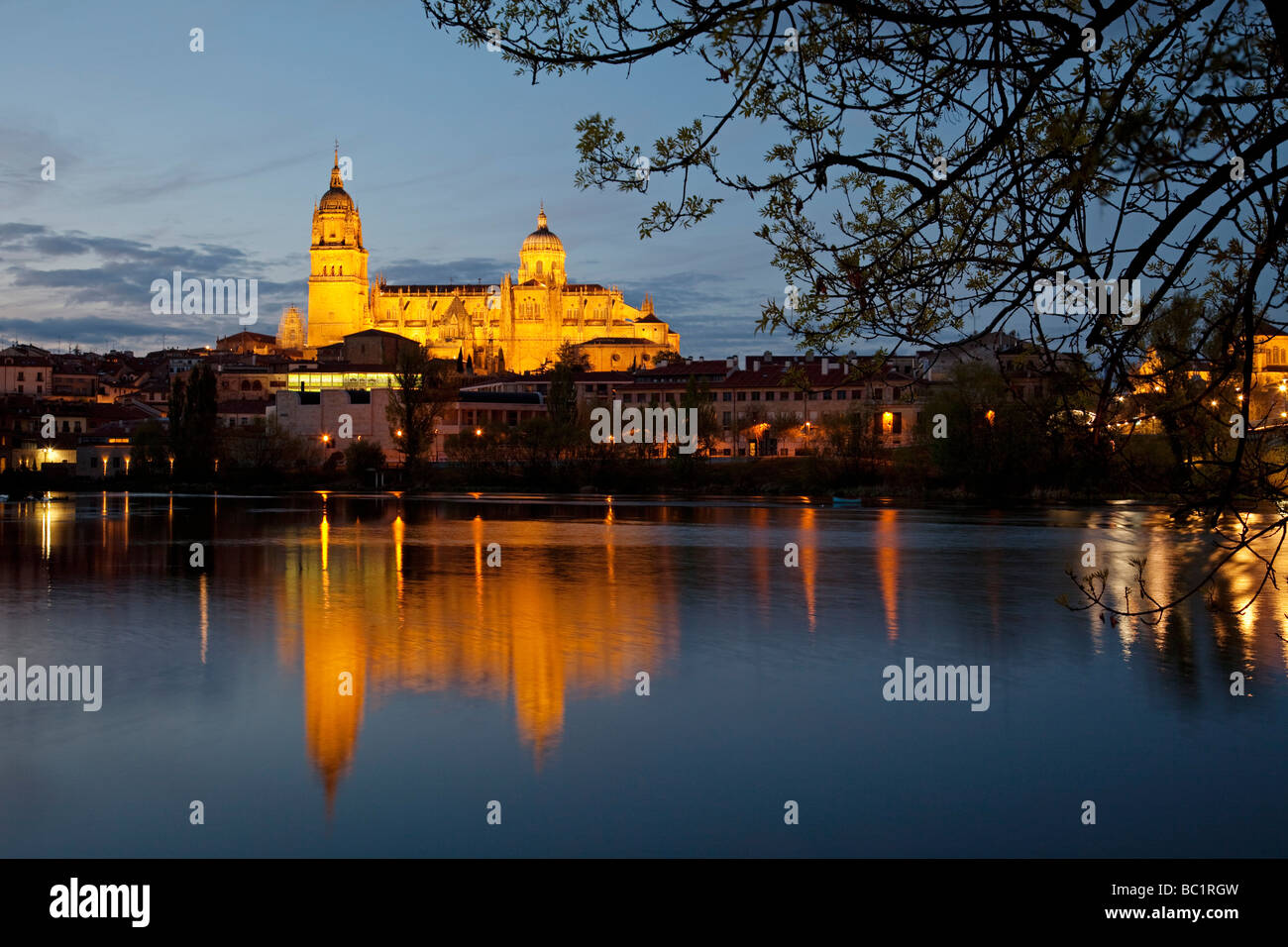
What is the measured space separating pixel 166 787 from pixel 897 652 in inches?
326

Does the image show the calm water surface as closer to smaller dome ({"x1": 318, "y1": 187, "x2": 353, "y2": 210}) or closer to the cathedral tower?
the cathedral tower

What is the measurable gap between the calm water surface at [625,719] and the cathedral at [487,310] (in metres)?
140

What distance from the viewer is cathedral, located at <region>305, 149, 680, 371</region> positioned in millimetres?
172875

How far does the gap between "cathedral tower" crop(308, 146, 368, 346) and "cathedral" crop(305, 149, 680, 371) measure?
5.9 inches

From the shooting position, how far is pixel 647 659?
13.7 m

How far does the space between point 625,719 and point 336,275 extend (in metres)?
187

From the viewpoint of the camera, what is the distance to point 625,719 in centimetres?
1082

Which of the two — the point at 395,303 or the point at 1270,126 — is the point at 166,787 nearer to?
the point at 1270,126

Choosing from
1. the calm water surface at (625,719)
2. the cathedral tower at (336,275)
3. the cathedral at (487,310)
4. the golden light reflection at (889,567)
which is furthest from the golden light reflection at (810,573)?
the cathedral tower at (336,275)

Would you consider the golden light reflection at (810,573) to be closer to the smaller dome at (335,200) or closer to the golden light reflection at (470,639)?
the golden light reflection at (470,639)

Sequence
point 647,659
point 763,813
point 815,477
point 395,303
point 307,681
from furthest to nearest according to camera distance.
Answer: point 395,303
point 815,477
point 647,659
point 307,681
point 763,813

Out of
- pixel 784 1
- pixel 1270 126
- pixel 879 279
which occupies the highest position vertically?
pixel 784 1

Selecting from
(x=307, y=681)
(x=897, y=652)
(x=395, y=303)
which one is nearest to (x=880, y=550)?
(x=897, y=652)

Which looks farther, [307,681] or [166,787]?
[307,681]
